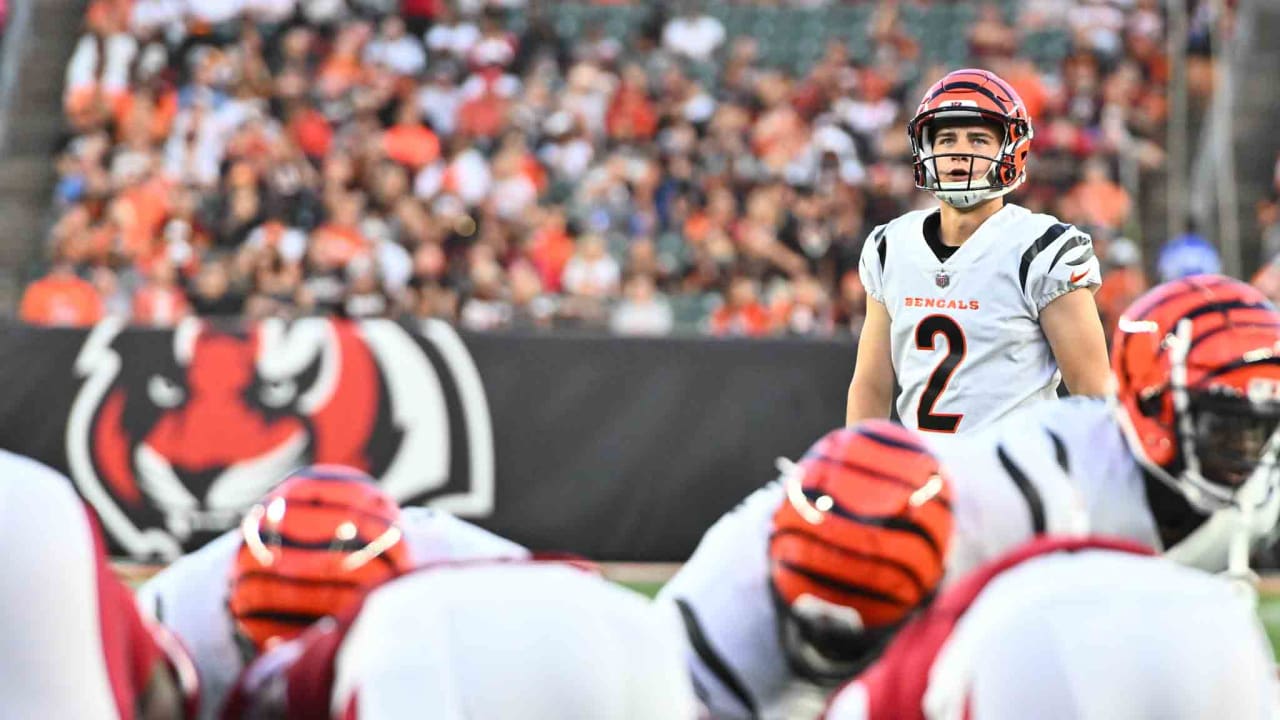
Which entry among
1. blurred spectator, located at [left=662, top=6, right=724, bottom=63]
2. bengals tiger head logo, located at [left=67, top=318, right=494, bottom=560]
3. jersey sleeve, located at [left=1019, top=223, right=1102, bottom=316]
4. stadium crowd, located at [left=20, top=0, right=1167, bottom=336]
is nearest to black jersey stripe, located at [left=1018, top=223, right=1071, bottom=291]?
jersey sleeve, located at [left=1019, top=223, right=1102, bottom=316]

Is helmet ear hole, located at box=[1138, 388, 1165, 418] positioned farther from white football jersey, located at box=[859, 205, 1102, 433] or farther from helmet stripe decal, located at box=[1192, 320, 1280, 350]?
white football jersey, located at box=[859, 205, 1102, 433]

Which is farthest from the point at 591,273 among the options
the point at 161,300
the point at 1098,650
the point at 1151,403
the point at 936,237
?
the point at 1098,650

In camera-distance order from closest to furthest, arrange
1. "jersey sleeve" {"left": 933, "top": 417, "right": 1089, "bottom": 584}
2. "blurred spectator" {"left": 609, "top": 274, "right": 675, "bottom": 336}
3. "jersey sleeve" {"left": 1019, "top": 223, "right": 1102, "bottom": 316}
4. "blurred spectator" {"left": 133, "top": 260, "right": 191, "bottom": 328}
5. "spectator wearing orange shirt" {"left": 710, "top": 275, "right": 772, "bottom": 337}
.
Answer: "jersey sleeve" {"left": 933, "top": 417, "right": 1089, "bottom": 584}, "jersey sleeve" {"left": 1019, "top": 223, "right": 1102, "bottom": 316}, "blurred spectator" {"left": 133, "top": 260, "right": 191, "bottom": 328}, "blurred spectator" {"left": 609, "top": 274, "right": 675, "bottom": 336}, "spectator wearing orange shirt" {"left": 710, "top": 275, "right": 772, "bottom": 337}

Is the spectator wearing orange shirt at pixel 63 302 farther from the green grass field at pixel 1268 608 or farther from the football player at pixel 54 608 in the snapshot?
the football player at pixel 54 608

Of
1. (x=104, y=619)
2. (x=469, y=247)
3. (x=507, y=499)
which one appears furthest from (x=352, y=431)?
(x=104, y=619)

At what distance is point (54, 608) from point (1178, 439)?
217cm

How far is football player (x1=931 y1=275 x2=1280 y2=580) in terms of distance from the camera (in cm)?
338

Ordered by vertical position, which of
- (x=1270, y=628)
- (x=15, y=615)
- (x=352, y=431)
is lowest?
(x=1270, y=628)

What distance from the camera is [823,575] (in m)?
2.59

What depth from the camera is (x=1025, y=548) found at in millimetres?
2176

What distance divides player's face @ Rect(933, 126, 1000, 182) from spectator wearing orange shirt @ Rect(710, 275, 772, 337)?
25.9 ft

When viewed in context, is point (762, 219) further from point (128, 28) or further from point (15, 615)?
point (15, 615)

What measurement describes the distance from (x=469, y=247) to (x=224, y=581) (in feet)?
35.1

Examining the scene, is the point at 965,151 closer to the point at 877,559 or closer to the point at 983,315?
the point at 983,315
